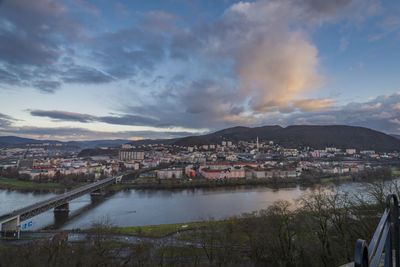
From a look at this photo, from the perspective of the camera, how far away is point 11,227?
7.02 m

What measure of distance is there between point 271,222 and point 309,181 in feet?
43.6

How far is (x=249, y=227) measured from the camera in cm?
490

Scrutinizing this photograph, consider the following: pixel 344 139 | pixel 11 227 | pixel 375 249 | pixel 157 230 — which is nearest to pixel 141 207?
pixel 157 230

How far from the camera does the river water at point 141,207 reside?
7.89m

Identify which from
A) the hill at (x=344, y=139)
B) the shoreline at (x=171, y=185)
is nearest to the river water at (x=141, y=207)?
the shoreline at (x=171, y=185)

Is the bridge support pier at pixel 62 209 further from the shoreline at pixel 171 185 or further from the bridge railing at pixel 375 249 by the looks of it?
the bridge railing at pixel 375 249

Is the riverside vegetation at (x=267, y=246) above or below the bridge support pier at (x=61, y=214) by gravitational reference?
above

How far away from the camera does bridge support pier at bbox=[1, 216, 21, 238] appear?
685 cm

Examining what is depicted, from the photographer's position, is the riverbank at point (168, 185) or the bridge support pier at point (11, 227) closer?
the bridge support pier at point (11, 227)

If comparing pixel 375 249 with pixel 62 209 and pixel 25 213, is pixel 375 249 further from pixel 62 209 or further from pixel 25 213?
pixel 62 209

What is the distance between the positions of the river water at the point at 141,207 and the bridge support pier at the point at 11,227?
20 centimetres

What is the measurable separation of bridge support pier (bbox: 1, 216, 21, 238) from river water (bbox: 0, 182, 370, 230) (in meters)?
0.20

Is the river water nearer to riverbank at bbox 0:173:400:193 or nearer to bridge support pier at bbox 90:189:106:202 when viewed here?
bridge support pier at bbox 90:189:106:202

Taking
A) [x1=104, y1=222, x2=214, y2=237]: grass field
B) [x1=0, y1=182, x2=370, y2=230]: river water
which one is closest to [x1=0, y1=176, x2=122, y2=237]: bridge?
[x1=0, y1=182, x2=370, y2=230]: river water
